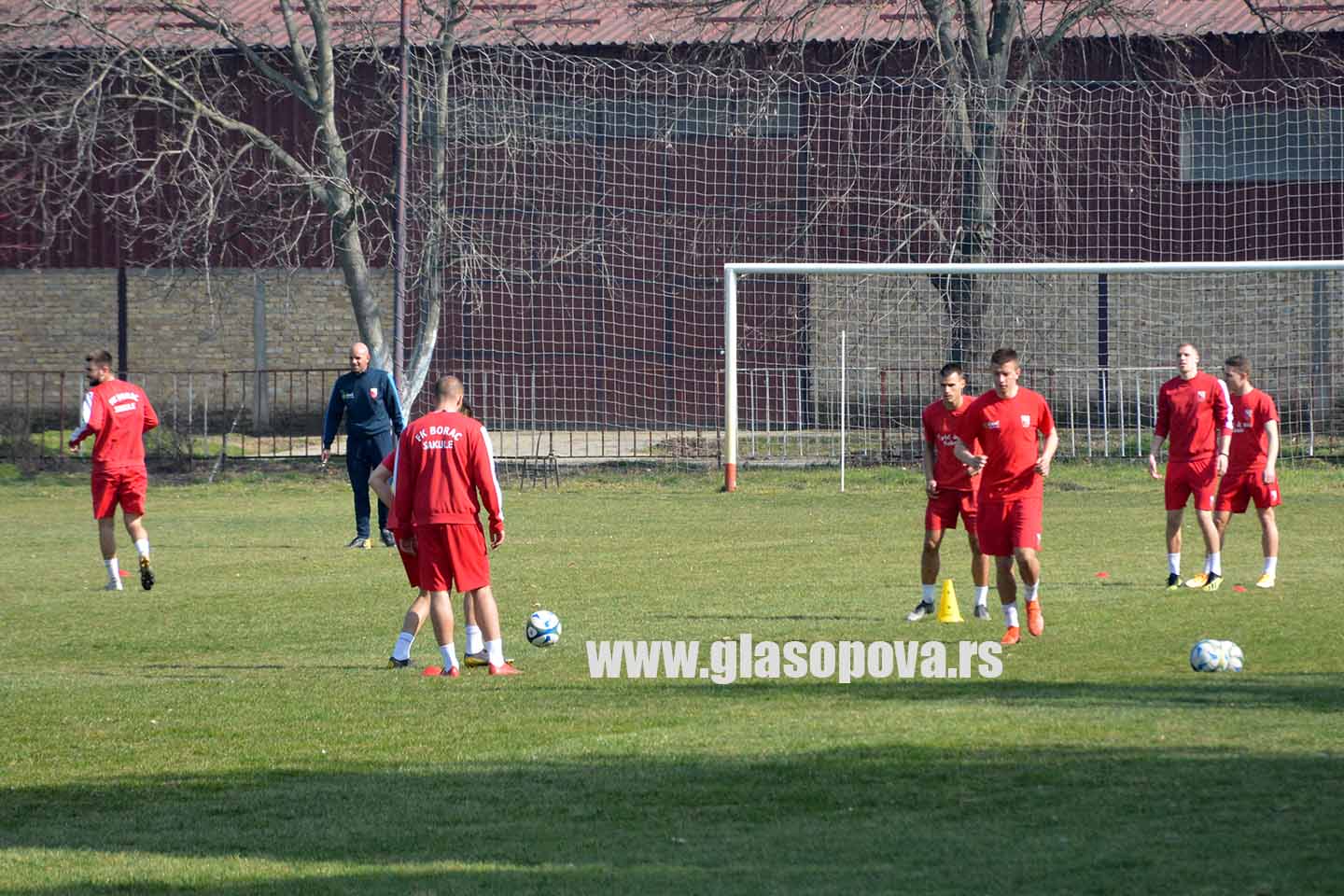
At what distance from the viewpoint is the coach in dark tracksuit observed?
56.5 feet

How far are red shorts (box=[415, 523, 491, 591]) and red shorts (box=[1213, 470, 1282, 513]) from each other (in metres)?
7.11

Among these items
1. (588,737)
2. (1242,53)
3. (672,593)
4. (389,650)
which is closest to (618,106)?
(1242,53)

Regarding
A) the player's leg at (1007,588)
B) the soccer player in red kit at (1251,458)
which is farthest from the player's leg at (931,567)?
the soccer player in red kit at (1251,458)

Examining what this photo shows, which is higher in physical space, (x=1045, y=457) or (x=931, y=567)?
(x=1045, y=457)

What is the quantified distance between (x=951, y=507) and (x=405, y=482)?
14.6ft

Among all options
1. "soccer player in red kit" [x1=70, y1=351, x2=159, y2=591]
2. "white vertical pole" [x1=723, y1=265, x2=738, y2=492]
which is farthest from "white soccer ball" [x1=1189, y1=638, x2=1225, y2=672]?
"white vertical pole" [x1=723, y1=265, x2=738, y2=492]

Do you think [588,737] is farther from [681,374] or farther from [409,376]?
[681,374]

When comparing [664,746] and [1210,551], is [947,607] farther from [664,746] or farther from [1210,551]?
[664,746]

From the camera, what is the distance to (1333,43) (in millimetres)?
29469

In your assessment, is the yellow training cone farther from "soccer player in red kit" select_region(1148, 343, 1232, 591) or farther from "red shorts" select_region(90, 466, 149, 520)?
"red shorts" select_region(90, 466, 149, 520)

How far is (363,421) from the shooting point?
17453 millimetres

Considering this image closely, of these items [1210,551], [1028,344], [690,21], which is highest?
[690,21]

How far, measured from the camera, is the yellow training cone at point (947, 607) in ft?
39.3

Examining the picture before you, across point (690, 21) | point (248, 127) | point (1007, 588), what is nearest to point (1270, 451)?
point (1007, 588)
